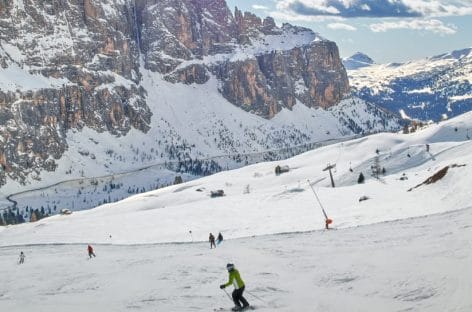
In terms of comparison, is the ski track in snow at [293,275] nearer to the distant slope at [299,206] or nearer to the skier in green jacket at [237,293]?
the skier in green jacket at [237,293]

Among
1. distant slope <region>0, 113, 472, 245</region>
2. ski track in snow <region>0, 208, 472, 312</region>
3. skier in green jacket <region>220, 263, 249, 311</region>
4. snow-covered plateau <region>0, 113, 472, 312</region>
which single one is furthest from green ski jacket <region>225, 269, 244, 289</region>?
distant slope <region>0, 113, 472, 245</region>

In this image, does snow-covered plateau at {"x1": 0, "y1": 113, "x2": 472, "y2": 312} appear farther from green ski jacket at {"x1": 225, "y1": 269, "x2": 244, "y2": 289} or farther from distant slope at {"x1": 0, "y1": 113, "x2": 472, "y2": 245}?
green ski jacket at {"x1": 225, "y1": 269, "x2": 244, "y2": 289}

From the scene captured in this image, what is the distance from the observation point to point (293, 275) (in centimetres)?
3159

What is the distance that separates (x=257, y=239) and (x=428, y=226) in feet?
53.8

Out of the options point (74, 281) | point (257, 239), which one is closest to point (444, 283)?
point (74, 281)

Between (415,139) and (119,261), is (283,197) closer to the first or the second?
(119,261)

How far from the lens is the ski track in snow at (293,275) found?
24.8 m

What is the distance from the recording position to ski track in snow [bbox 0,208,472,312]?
81.5 ft

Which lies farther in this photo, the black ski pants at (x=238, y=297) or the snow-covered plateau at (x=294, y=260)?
the snow-covered plateau at (x=294, y=260)

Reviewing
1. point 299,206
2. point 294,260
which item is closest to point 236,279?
point 294,260

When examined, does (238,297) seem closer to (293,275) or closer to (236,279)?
(236,279)

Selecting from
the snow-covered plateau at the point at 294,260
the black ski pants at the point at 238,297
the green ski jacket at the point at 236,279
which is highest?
the green ski jacket at the point at 236,279

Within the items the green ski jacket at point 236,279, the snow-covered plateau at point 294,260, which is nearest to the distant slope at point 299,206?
the snow-covered plateau at point 294,260

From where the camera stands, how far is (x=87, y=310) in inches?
1119
